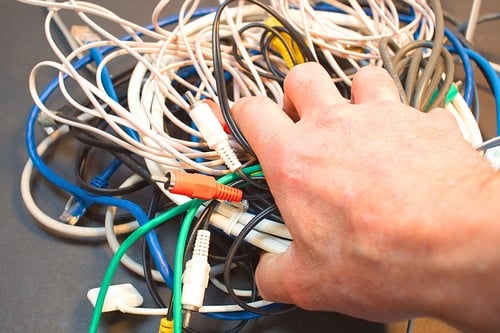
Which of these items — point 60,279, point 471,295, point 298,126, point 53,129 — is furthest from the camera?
point 53,129

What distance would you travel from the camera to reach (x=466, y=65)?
0.69 meters

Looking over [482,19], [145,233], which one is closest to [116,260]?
[145,233]

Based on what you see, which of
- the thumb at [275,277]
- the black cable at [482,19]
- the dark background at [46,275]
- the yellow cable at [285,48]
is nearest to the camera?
the thumb at [275,277]

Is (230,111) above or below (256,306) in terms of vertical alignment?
above

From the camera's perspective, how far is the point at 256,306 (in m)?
0.48

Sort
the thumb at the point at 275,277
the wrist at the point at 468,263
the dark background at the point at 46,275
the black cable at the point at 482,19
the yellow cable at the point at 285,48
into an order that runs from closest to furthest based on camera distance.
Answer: the wrist at the point at 468,263 → the thumb at the point at 275,277 → the dark background at the point at 46,275 → the yellow cable at the point at 285,48 → the black cable at the point at 482,19

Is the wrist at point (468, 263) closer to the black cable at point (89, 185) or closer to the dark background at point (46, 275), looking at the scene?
the dark background at point (46, 275)

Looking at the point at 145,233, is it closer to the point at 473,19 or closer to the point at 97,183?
the point at 97,183

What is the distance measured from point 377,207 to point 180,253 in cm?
20

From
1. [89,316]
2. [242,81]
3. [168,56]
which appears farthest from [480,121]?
[89,316]

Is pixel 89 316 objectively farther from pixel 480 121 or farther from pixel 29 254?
pixel 480 121

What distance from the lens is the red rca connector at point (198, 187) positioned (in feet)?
1.42

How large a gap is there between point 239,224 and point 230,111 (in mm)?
126

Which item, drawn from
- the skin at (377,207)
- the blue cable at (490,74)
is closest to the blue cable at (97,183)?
the skin at (377,207)
